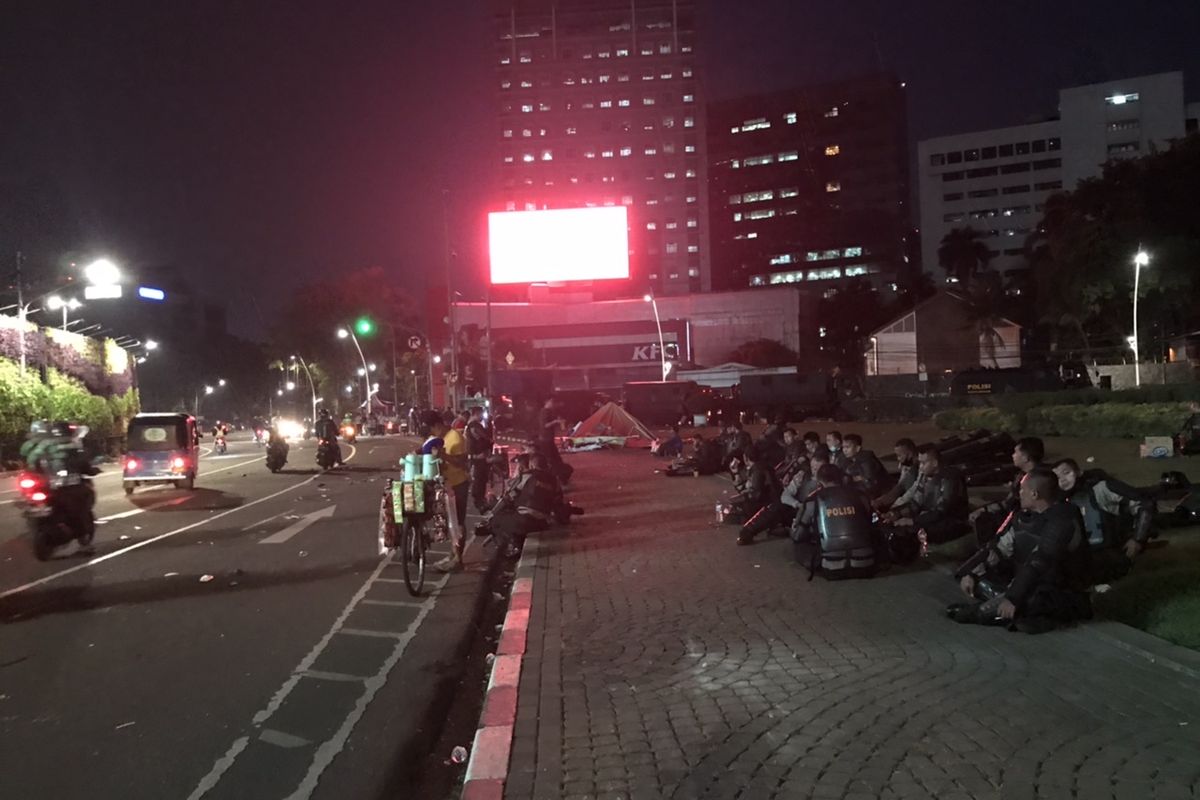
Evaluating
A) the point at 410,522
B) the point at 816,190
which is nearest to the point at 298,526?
the point at 410,522

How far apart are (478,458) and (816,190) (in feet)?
404

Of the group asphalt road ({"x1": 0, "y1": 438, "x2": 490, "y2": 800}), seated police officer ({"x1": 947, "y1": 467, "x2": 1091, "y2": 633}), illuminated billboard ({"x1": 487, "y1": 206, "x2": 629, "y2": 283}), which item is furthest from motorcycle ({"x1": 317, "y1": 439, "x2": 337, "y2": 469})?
illuminated billboard ({"x1": 487, "y1": 206, "x2": 629, "y2": 283})

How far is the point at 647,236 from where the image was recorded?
405ft

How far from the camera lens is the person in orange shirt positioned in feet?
38.5

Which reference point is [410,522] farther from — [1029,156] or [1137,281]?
[1029,156]

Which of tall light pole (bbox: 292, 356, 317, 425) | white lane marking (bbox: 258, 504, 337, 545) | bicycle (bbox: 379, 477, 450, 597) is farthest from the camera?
tall light pole (bbox: 292, 356, 317, 425)

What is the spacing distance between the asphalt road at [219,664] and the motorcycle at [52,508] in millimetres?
328

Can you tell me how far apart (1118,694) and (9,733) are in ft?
21.5

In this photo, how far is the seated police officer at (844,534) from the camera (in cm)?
947

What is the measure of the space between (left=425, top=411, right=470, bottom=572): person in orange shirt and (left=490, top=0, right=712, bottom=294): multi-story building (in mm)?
112616

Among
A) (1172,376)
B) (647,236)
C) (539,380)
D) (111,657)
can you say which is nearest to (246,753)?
(111,657)

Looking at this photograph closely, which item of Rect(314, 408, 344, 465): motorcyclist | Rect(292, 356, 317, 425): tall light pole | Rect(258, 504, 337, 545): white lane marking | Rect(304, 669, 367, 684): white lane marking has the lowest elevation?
Rect(258, 504, 337, 545): white lane marking

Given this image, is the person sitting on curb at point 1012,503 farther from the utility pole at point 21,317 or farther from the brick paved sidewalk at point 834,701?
the utility pole at point 21,317

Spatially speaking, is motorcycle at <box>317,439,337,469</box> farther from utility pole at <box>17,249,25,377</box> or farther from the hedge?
the hedge
